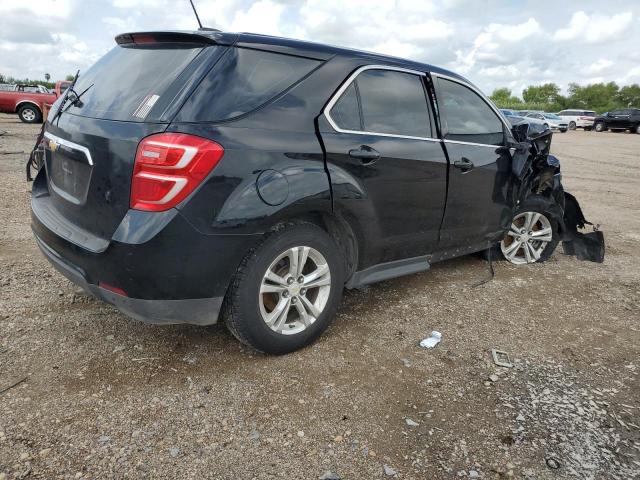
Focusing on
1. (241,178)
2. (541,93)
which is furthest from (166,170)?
(541,93)

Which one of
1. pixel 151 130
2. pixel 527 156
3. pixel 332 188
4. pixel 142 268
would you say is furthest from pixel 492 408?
pixel 527 156

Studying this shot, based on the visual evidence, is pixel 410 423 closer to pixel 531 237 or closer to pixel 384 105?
pixel 384 105

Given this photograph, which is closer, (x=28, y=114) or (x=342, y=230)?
(x=342, y=230)

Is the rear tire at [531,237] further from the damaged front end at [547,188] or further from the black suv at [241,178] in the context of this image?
the black suv at [241,178]

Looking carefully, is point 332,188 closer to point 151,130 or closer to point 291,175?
point 291,175

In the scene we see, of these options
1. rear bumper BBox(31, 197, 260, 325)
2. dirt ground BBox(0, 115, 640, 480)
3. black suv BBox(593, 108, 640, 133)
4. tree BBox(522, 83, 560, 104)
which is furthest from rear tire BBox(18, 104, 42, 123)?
tree BBox(522, 83, 560, 104)

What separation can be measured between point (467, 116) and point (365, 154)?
1366 millimetres

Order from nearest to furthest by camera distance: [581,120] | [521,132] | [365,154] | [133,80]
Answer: [133,80]
[365,154]
[521,132]
[581,120]

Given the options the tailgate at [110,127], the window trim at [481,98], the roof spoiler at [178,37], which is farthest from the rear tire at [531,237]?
the tailgate at [110,127]

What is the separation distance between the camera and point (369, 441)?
7.60ft

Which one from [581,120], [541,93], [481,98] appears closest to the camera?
[481,98]

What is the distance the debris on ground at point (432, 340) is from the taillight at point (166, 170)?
5.85ft

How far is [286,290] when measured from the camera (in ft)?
9.27

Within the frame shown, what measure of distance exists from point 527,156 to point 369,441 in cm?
316
